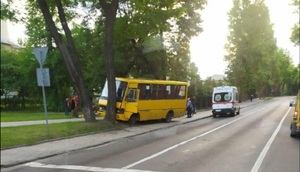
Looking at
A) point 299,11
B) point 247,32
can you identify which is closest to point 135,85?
point 299,11

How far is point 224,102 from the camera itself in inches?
1213

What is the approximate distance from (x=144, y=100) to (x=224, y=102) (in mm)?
11826

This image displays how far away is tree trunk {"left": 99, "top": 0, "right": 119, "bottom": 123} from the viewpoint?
58.9 ft

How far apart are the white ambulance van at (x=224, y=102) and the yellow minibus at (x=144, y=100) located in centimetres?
753

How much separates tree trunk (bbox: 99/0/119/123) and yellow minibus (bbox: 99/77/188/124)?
1.39 m

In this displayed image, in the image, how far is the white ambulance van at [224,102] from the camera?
30.6 metres

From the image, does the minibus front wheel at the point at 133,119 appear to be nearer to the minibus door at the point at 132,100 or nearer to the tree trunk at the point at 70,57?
the minibus door at the point at 132,100

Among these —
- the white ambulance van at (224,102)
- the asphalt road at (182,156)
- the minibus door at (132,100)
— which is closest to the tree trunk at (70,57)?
the minibus door at (132,100)

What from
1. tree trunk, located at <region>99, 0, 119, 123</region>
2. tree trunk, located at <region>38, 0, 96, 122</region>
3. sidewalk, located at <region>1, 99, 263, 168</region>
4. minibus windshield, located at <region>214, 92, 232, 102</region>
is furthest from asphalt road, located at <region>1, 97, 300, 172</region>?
minibus windshield, located at <region>214, 92, 232, 102</region>

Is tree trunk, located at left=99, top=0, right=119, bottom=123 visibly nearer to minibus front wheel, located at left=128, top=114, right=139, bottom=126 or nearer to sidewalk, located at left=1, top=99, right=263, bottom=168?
sidewalk, located at left=1, top=99, right=263, bottom=168

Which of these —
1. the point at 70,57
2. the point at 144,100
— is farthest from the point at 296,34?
the point at 70,57

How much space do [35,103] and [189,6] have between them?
2367 cm

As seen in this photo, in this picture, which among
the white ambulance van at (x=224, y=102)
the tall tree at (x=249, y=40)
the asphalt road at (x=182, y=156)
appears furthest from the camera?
the tall tree at (x=249, y=40)

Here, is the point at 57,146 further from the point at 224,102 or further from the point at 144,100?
the point at 224,102
